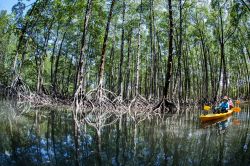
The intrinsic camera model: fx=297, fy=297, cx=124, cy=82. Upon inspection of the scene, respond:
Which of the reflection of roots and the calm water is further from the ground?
the reflection of roots

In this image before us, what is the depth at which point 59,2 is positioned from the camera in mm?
22109

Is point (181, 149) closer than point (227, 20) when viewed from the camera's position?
Yes

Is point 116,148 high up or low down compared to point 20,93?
down

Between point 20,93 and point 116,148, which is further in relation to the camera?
point 20,93

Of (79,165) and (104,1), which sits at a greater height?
(104,1)

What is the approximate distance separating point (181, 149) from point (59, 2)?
1833cm

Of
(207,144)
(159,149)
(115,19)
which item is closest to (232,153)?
(207,144)

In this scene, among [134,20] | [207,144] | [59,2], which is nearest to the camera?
[207,144]

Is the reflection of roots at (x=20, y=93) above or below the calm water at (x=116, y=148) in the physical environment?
above

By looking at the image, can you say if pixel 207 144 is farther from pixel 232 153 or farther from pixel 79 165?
pixel 79 165

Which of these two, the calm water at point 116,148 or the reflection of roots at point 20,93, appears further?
the reflection of roots at point 20,93

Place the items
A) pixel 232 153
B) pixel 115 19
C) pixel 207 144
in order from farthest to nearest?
1. pixel 115 19
2. pixel 207 144
3. pixel 232 153

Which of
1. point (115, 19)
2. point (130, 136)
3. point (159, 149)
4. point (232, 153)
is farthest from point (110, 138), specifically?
point (115, 19)

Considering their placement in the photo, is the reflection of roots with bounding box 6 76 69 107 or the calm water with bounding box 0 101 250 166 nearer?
the calm water with bounding box 0 101 250 166
